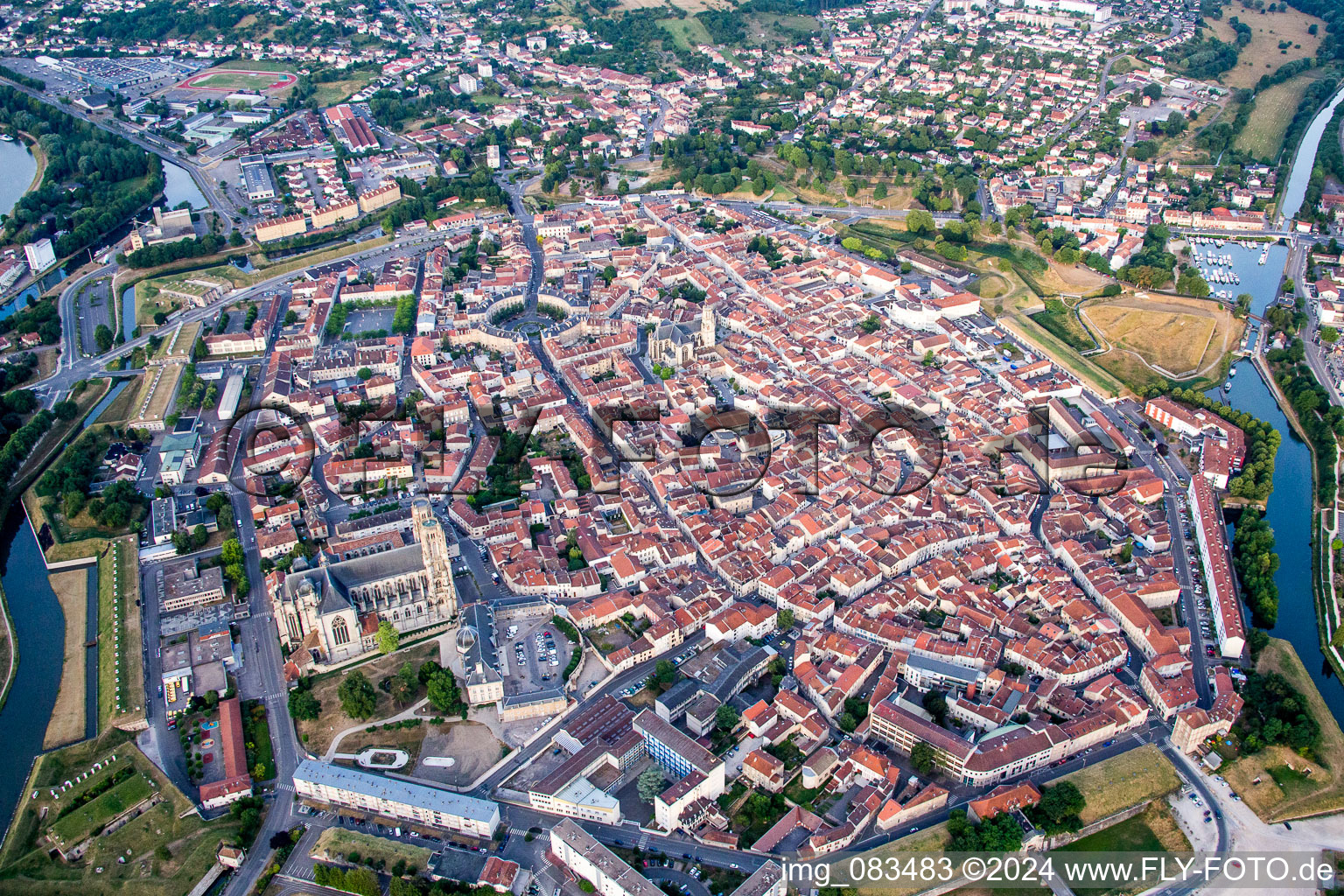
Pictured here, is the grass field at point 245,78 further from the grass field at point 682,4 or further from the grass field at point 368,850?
the grass field at point 368,850

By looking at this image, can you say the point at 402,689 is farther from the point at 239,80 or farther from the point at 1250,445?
Answer: the point at 239,80

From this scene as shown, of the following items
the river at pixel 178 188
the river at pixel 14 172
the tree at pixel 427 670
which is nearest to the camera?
the tree at pixel 427 670

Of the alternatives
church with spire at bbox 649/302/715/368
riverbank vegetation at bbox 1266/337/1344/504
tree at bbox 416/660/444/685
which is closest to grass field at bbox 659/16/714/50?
church with spire at bbox 649/302/715/368

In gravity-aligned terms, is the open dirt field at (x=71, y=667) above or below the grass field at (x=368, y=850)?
below

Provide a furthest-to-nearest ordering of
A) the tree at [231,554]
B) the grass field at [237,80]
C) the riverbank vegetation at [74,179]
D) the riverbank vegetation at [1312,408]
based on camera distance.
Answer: the grass field at [237,80] → the riverbank vegetation at [74,179] → the riverbank vegetation at [1312,408] → the tree at [231,554]

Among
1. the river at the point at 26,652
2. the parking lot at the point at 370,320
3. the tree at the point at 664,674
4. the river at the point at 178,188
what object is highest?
the river at the point at 178,188

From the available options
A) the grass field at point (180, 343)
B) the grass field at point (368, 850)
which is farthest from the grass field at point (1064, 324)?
the grass field at point (180, 343)

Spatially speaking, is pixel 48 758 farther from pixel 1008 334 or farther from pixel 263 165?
pixel 263 165
